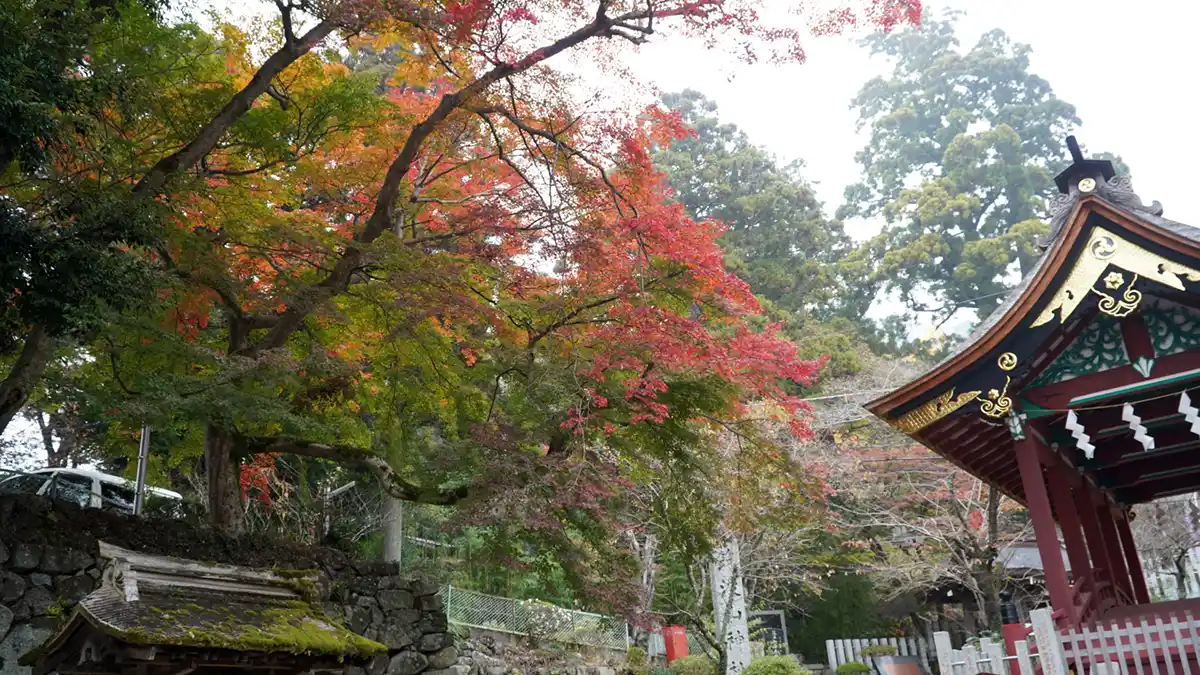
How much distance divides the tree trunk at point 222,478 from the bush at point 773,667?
9093mm

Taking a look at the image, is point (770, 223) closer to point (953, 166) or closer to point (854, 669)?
point (953, 166)

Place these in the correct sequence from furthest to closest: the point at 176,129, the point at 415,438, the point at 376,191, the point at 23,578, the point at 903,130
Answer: the point at 903,130 < the point at 415,438 < the point at 376,191 < the point at 176,129 < the point at 23,578

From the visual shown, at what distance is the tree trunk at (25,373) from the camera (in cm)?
725

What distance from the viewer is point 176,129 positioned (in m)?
8.55

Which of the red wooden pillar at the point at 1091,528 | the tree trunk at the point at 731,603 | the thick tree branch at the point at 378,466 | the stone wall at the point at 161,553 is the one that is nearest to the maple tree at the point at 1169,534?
the tree trunk at the point at 731,603

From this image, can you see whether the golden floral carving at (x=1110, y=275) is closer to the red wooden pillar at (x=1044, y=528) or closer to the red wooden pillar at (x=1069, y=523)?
the red wooden pillar at (x=1044, y=528)

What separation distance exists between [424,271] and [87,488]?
8.53 meters

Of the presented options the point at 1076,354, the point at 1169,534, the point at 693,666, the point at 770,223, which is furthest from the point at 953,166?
the point at 1076,354

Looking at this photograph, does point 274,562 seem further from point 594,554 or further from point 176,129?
point 176,129

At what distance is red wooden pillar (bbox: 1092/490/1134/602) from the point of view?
884 cm

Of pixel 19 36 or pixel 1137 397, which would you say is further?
pixel 1137 397

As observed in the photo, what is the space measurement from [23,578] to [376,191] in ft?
18.6

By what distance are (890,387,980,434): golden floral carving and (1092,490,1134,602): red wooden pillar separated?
3.41 meters

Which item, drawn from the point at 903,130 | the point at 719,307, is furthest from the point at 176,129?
the point at 903,130
